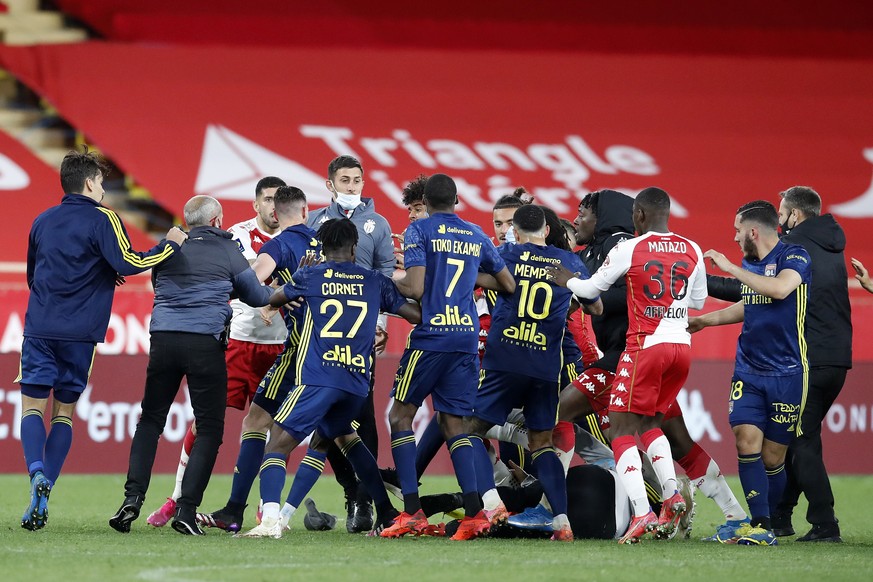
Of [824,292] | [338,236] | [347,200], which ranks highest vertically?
[347,200]

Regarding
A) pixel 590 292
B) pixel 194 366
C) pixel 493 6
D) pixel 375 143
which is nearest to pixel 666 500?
pixel 590 292

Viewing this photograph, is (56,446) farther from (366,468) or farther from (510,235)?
(510,235)

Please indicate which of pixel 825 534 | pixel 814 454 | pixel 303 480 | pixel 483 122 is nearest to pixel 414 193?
pixel 303 480

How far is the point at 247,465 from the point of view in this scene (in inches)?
328

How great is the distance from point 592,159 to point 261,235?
35.0ft

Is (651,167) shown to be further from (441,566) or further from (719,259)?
(441,566)

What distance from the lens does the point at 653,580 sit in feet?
19.7

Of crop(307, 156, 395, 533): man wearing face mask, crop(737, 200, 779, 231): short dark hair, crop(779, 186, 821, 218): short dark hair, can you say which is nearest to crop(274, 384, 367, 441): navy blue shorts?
crop(307, 156, 395, 533): man wearing face mask

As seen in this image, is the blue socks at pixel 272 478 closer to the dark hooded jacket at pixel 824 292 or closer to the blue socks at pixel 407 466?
the blue socks at pixel 407 466

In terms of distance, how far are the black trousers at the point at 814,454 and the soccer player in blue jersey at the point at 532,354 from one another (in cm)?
161

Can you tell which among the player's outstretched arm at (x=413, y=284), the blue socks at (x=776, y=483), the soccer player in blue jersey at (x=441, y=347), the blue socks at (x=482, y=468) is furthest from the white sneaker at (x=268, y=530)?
the blue socks at (x=776, y=483)

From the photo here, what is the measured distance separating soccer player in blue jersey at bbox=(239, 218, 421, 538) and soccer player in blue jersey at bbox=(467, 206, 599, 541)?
81 centimetres

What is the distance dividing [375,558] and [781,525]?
11.4 feet

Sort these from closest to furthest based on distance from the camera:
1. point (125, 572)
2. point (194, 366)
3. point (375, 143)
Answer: point (125, 572) → point (194, 366) → point (375, 143)
